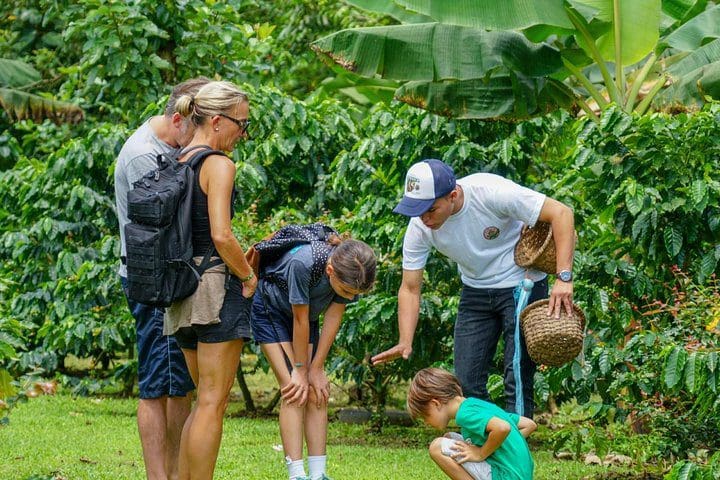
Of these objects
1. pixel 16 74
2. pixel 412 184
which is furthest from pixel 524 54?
pixel 16 74

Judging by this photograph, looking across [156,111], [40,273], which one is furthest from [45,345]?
[156,111]

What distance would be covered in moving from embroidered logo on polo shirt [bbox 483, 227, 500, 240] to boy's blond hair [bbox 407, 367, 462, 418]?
2.58 feet

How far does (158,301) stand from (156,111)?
4343 millimetres

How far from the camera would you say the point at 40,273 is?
9.96 m

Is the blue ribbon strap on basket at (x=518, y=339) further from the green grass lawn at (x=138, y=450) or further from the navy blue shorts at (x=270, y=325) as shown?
the green grass lawn at (x=138, y=450)

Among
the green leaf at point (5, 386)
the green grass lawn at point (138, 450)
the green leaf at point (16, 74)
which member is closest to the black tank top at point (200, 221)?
the green leaf at point (5, 386)

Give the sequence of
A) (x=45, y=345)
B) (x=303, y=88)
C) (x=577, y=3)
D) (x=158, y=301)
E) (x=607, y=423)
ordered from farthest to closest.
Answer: (x=303, y=88)
(x=45, y=345)
(x=577, y=3)
(x=607, y=423)
(x=158, y=301)

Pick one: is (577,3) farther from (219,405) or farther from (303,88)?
(303,88)

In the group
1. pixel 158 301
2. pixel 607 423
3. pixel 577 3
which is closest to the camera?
pixel 158 301

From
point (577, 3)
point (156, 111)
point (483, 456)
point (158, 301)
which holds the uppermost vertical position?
point (577, 3)

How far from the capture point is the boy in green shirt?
4.80m

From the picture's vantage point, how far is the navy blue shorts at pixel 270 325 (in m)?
5.72

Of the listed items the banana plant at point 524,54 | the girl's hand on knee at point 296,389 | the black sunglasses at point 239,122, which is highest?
the banana plant at point 524,54

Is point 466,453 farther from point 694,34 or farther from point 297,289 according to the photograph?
point 694,34
